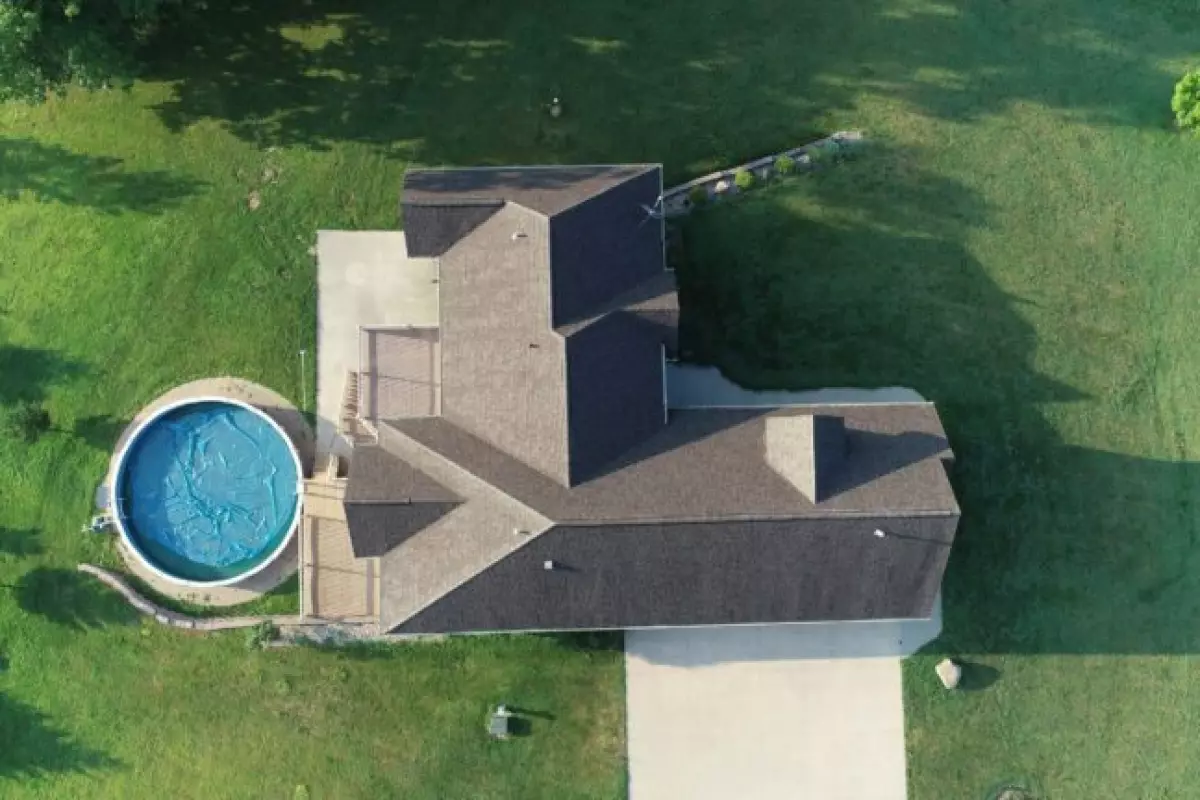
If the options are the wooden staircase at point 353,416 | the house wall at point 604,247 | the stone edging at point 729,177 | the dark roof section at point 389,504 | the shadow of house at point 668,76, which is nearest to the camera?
the dark roof section at point 389,504

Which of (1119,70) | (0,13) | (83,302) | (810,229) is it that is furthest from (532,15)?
(1119,70)

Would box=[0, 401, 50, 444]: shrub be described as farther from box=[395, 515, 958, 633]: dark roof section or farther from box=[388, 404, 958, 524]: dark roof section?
box=[395, 515, 958, 633]: dark roof section

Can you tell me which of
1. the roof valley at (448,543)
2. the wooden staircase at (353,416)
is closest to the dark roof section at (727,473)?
the roof valley at (448,543)

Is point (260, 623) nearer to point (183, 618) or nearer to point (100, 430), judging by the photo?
point (183, 618)

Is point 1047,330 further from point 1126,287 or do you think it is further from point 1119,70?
point 1119,70

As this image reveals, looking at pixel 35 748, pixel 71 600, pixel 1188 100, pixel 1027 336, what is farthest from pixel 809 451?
pixel 35 748

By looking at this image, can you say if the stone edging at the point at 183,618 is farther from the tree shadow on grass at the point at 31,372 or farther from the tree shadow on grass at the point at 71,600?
the tree shadow on grass at the point at 31,372
